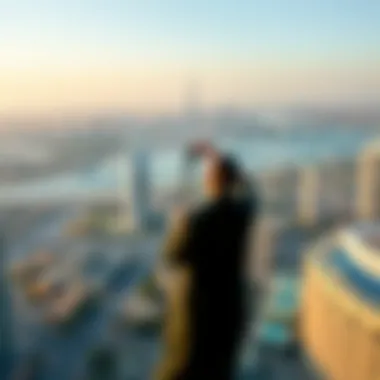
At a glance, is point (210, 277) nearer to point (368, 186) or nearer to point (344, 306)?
point (344, 306)

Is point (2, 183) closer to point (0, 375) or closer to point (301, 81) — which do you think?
point (0, 375)

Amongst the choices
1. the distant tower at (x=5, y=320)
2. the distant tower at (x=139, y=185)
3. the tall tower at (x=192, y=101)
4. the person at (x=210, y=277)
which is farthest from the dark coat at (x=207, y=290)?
the distant tower at (x=5, y=320)

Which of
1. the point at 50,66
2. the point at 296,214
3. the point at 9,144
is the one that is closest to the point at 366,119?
the point at 296,214

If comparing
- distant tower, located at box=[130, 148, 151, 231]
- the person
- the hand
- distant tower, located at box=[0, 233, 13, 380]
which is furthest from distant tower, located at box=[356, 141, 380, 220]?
distant tower, located at box=[0, 233, 13, 380]

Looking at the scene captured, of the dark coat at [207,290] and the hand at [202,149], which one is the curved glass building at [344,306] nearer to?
the dark coat at [207,290]

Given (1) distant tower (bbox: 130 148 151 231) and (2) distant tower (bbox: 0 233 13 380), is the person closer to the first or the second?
(1) distant tower (bbox: 130 148 151 231)
